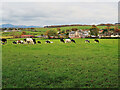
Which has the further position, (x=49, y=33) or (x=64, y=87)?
(x=49, y=33)

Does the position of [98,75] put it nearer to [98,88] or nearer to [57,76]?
[98,88]

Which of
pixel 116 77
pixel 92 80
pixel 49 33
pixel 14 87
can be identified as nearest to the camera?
pixel 14 87

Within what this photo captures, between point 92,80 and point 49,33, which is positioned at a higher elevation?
point 49,33

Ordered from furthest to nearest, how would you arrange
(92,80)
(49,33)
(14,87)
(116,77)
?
(49,33) < (116,77) < (92,80) < (14,87)

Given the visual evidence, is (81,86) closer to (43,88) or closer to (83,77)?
(83,77)

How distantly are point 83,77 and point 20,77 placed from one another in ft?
10.3

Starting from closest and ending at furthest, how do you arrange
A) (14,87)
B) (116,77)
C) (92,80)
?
(14,87), (92,80), (116,77)

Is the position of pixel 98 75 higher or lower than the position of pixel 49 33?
lower

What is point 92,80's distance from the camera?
6.04 m

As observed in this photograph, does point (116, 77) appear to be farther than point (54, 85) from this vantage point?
Yes

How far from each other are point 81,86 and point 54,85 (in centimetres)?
115

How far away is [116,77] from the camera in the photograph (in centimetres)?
652

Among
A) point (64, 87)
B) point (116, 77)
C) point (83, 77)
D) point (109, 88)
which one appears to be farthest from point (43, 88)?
point (116, 77)

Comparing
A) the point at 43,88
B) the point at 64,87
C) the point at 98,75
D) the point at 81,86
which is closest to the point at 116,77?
the point at 98,75
